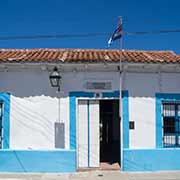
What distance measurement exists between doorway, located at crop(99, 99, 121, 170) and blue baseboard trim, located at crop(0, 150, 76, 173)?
2592mm

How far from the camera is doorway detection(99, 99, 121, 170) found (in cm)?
1456

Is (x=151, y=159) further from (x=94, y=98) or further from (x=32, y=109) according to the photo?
(x=32, y=109)

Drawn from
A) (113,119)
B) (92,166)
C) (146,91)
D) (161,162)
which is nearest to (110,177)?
(92,166)

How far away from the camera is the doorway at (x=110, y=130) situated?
47.8ft

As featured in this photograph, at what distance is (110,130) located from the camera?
16.6 metres

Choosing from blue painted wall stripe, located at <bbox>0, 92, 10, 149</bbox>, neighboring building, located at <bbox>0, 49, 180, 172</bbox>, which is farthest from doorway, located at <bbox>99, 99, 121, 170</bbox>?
blue painted wall stripe, located at <bbox>0, 92, 10, 149</bbox>

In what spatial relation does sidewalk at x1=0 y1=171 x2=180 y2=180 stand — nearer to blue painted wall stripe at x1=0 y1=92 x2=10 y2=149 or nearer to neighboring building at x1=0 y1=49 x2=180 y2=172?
neighboring building at x1=0 y1=49 x2=180 y2=172

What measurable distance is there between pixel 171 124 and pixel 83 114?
3.04 metres

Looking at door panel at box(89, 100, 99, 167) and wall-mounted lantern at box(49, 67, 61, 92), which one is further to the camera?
door panel at box(89, 100, 99, 167)

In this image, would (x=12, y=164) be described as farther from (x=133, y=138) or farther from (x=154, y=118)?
(x=154, y=118)

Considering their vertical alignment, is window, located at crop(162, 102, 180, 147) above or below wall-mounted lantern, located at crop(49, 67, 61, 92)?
below

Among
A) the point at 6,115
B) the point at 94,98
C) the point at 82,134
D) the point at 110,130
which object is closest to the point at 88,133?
the point at 82,134

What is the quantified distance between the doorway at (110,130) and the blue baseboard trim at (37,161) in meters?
2.59

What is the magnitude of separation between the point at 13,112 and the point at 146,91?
452 centimetres
